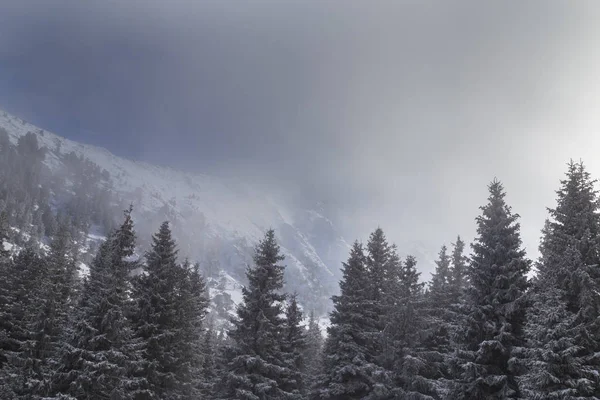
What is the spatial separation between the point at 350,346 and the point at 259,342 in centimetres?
647

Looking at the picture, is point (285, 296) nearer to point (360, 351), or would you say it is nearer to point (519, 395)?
point (360, 351)

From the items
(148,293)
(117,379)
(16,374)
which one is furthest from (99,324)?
(16,374)

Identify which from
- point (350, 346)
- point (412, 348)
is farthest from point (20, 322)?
point (412, 348)

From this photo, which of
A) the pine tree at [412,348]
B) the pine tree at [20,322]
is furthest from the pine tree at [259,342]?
the pine tree at [20,322]

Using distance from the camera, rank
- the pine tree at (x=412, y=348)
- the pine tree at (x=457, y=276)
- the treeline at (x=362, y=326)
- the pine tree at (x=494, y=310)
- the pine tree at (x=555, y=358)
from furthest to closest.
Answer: the pine tree at (x=457, y=276) → the pine tree at (x=412, y=348) → the pine tree at (x=494, y=310) → the treeline at (x=362, y=326) → the pine tree at (x=555, y=358)

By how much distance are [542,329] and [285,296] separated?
1774cm

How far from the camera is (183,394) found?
28438 mm

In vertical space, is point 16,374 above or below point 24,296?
below

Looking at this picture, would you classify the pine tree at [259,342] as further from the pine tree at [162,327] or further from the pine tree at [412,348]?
the pine tree at [412,348]

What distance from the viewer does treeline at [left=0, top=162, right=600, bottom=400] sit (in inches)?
715

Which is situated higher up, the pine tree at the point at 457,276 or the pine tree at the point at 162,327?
the pine tree at the point at 457,276

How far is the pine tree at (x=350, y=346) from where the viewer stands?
28.9m

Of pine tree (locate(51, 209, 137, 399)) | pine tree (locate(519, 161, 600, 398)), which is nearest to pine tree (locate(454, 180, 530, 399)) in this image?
pine tree (locate(519, 161, 600, 398))

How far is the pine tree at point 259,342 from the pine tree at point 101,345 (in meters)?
7.89
